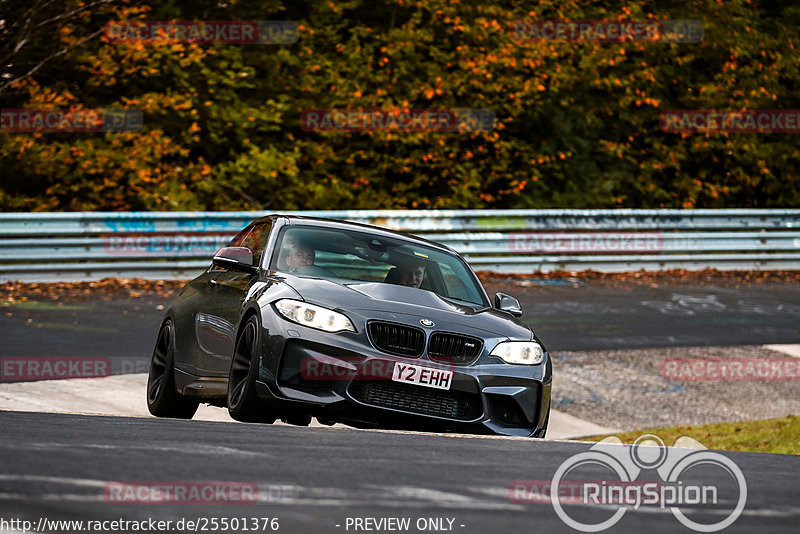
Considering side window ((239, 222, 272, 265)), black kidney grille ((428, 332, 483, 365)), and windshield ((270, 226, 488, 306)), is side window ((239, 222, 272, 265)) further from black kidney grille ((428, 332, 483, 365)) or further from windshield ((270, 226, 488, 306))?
black kidney grille ((428, 332, 483, 365))

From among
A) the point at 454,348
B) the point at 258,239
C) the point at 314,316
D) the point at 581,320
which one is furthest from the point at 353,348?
the point at 581,320

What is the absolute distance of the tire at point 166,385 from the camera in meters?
8.19

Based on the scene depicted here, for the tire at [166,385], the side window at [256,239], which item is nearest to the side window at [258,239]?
the side window at [256,239]

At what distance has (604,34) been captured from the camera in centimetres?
2547

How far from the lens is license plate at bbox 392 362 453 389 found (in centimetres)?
657

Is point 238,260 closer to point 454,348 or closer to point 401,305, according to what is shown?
point 401,305

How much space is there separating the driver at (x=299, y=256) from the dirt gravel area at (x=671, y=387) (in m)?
3.77

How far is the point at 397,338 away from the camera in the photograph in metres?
6.68

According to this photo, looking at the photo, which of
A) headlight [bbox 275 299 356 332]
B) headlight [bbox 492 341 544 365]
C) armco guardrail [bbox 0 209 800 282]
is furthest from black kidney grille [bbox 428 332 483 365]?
armco guardrail [bbox 0 209 800 282]

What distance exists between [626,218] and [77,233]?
32.1ft

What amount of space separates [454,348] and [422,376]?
30cm

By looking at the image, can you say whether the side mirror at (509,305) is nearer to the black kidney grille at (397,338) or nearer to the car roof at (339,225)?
the car roof at (339,225)

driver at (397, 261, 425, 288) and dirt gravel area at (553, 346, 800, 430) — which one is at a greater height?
driver at (397, 261, 425, 288)

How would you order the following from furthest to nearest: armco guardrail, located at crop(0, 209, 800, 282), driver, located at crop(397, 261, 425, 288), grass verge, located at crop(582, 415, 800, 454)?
armco guardrail, located at crop(0, 209, 800, 282) → grass verge, located at crop(582, 415, 800, 454) → driver, located at crop(397, 261, 425, 288)
